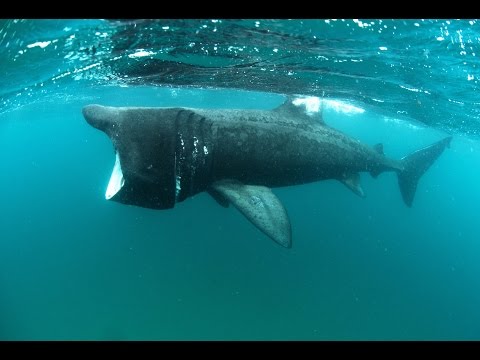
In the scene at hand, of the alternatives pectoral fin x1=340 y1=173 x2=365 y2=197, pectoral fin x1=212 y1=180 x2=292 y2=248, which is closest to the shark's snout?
pectoral fin x1=212 y1=180 x2=292 y2=248

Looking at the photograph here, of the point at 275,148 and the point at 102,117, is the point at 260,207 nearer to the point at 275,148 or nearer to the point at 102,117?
the point at 275,148

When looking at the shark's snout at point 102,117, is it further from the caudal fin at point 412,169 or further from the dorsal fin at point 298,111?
the caudal fin at point 412,169

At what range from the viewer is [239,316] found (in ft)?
71.7

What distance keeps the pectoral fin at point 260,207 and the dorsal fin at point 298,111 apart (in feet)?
8.81

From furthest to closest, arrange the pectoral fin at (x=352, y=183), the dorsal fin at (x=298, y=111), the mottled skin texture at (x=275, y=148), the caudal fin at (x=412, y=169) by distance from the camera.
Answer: the caudal fin at (x=412, y=169)
the pectoral fin at (x=352, y=183)
the dorsal fin at (x=298, y=111)
the mottled skin texture at (x=275, y=148)

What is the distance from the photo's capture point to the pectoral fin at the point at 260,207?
6.64 m

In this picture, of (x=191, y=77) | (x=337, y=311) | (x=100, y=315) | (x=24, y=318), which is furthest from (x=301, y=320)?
(x=24, y=318)

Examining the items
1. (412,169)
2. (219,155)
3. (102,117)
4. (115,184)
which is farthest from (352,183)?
(102,117)

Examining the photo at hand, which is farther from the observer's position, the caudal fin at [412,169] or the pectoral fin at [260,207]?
the caudal fin at [412,169]

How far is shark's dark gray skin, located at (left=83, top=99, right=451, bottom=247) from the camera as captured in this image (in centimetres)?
640

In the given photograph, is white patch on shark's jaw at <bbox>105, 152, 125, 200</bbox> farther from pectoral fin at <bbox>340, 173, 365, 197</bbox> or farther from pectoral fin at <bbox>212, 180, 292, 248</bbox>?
pectoral fin at <bbox>340, 173, 365, 197</bbox>

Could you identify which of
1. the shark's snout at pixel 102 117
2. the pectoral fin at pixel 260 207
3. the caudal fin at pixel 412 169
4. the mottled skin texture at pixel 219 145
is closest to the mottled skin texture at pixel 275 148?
the mottled skin texture at pixel 219 145
